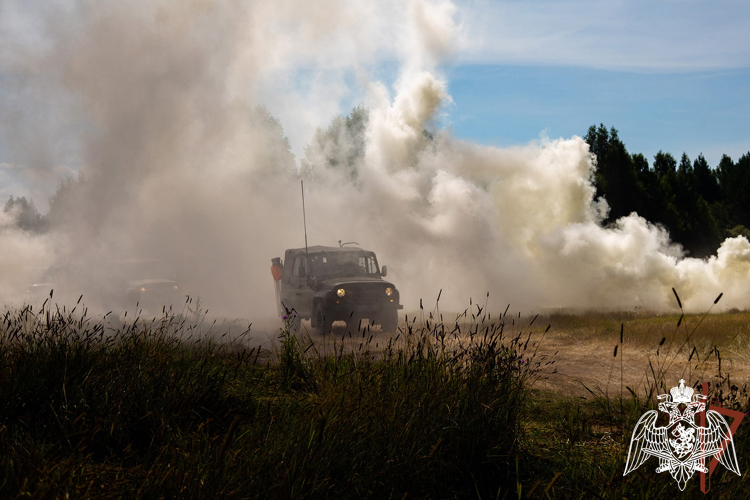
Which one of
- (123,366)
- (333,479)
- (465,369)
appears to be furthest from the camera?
(123,366)

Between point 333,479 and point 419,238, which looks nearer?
point 333,479

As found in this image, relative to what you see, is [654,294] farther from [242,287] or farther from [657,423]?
[657,423]

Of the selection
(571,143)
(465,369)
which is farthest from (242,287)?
(465,369)

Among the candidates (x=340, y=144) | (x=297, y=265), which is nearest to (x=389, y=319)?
(x=297, y=265)

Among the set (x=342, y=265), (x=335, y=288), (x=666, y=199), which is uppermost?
(x=666, y=199)

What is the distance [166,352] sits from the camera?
18.2 ft

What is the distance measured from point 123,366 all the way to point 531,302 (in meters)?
24.0

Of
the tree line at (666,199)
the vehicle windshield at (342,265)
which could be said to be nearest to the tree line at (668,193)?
the tree line at (666,199)

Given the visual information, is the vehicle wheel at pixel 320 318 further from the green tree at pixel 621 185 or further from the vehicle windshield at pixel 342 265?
the green tree at pixel 621 185

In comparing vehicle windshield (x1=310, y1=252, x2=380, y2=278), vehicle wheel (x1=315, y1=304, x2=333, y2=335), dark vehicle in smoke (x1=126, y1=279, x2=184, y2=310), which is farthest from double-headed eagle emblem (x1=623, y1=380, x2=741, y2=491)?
dark vehicle in smoke (x1=126, y1=279, x2=184, y2=310)

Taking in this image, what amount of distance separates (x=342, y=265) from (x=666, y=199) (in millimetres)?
31054

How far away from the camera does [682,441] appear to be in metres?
3.70

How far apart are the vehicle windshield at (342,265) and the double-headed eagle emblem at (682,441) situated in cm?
1069

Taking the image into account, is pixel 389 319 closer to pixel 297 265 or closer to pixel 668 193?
pixel 297 265
